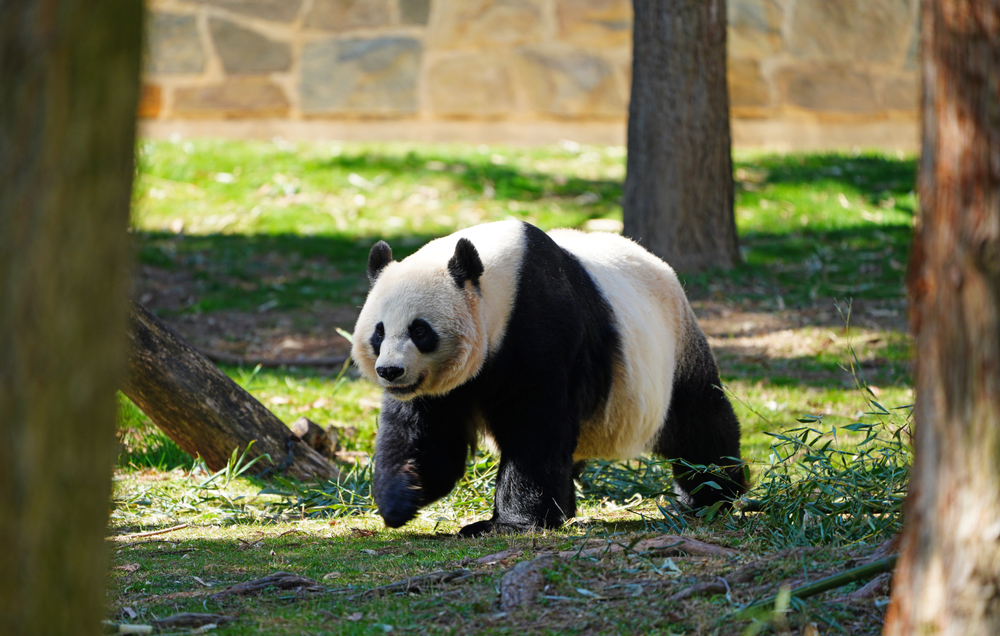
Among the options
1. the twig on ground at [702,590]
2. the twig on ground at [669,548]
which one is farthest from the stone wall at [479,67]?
the twig on ground at [702,590]

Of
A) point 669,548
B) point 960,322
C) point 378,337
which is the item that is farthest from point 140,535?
point 960,322

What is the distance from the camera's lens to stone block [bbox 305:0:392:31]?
11789 mm

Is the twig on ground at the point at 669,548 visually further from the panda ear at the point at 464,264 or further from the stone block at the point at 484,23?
the stone block at the point at 484,23

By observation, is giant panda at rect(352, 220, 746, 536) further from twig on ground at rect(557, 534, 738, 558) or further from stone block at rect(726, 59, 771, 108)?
stone block at rect(726, 59, 771, 108)

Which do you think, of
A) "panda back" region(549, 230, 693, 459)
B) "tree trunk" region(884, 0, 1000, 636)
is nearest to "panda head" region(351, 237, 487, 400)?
"panda back" region(549, 230, 693, 459)

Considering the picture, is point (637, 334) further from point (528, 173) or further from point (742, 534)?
point (528, 173)

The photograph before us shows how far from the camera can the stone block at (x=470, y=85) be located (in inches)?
464

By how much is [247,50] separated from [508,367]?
9.24 metres

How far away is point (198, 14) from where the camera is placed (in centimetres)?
1177

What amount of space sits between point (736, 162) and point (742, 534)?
8.61m

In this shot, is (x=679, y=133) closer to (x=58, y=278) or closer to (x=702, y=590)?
(x=702, y=590)

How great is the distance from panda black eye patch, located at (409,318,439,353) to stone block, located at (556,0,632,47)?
8.79 metres

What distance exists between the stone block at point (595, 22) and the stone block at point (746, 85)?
138cm

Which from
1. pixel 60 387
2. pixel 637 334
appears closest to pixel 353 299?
pixel 637 334
